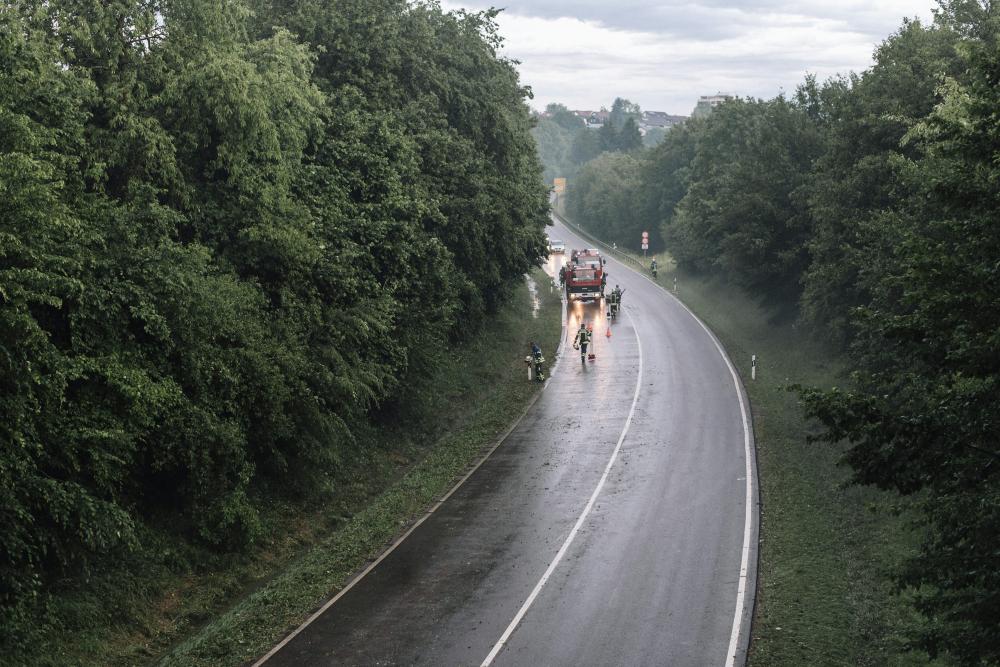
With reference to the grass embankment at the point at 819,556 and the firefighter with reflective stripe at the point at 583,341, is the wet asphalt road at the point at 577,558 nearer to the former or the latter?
the grass embankment at the point at 819,556

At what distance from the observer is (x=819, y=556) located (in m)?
19.9

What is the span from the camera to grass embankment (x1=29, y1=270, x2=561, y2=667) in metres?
16.2

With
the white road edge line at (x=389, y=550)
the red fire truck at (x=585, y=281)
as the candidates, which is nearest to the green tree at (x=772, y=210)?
the red fire truck at (x=585, y=281)

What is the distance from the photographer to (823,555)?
20.0m

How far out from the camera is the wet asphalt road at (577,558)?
52.5ft

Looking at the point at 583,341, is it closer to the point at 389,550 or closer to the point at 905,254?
the point at 389,550

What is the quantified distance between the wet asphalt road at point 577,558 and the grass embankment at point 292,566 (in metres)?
0.71

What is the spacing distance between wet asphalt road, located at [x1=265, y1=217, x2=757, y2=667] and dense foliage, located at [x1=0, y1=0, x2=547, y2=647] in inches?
148

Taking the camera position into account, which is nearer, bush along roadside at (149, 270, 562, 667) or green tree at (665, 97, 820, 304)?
bush along roadside at (149, 270, 562, 667)

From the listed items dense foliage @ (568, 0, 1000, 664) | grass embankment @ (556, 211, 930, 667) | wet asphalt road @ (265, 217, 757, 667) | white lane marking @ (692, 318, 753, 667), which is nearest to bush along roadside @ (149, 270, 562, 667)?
wet asphalt road @ (265, 217, 757, 667)

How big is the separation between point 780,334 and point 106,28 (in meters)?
35.0

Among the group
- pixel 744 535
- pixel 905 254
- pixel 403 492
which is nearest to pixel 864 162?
pixel 744 535

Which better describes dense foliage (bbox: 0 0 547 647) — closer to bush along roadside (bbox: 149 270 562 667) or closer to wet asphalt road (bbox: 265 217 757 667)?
bush along roadside (bbox: 149 270 562 667)

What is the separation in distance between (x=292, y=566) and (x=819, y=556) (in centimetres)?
1053
